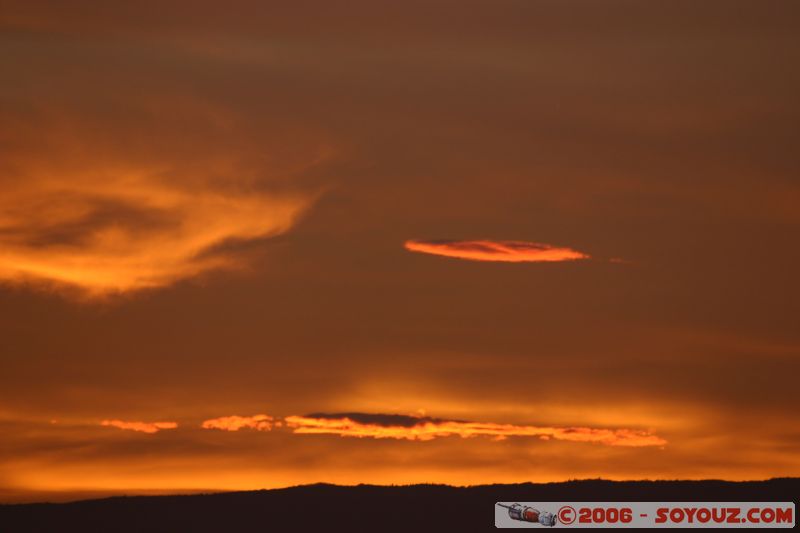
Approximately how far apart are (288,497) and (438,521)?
356 inches

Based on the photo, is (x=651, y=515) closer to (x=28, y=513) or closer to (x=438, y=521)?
(x=438, y=521)

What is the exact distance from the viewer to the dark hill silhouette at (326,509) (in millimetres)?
75188

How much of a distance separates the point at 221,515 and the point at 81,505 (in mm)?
8786

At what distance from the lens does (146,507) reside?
79875 millimetres

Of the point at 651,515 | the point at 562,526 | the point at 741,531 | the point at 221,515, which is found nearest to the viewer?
the point at 562,526

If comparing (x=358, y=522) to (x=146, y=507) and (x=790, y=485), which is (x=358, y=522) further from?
(x=790, y=485)

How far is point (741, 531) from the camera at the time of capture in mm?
73000

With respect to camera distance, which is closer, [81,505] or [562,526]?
[562,526]

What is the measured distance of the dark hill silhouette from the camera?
7519 centimetres

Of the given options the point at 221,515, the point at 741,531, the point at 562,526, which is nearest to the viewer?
the point at 562,526

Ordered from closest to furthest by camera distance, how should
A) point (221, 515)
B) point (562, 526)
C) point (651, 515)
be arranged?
point (562, 526), point (651, 515), point (221, 515)

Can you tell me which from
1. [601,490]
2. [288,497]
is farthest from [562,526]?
[288,497]

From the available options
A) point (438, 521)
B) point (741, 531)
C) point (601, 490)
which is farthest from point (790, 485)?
point (438, 521)

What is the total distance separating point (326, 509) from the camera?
3068 inches
